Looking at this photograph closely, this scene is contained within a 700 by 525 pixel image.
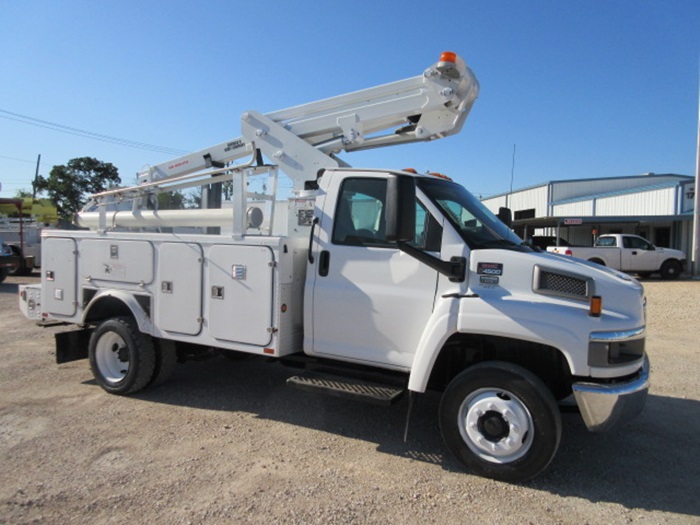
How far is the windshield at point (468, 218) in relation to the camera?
4113mm

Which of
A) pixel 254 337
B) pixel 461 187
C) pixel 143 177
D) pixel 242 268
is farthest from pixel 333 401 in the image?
pixel 143 177

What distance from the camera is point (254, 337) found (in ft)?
15.3

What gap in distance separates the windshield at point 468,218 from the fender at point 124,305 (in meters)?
3.18

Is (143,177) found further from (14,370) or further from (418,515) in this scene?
(418,515)

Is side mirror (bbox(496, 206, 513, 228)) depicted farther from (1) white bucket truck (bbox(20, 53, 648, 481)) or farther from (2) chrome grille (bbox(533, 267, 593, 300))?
(2) chrome grille (bbox(533, 267, 593, 300))

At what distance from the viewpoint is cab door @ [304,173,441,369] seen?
13.6 ft

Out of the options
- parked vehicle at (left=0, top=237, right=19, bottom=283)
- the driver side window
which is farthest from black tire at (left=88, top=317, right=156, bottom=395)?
parked vehicle at (left=0, top=237, right=19, bottom=283)

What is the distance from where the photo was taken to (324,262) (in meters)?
4.50

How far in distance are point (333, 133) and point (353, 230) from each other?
1561 mm

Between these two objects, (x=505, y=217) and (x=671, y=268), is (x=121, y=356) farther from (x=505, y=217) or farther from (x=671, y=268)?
(x=671, y=268)

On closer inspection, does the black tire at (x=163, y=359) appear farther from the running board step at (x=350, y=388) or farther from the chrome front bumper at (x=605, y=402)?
the chrome front bumper at (x=605, y=402)

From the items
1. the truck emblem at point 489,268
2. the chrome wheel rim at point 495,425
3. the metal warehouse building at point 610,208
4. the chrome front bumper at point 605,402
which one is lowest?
the chrome wheel rim at point 495,425

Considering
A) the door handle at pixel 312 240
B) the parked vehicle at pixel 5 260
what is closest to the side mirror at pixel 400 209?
the door handle at pixel 312 240

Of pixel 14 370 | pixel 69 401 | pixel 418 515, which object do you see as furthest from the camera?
pixel 14 370
